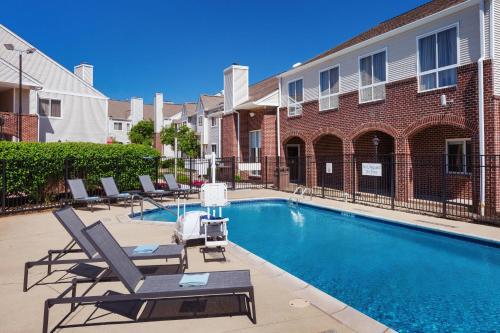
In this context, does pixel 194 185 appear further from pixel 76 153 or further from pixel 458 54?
pixel 458 54

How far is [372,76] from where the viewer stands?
16.9 meters

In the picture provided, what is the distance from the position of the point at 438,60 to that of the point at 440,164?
3.90 m

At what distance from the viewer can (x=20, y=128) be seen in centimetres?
2094

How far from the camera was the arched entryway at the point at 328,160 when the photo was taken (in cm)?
2080

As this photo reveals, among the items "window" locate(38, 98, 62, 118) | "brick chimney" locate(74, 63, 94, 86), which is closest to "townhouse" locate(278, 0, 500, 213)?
"window" locate(38, 98, 62, 118)

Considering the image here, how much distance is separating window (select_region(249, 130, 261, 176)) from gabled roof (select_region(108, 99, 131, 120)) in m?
34.5

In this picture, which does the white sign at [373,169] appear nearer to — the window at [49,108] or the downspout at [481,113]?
the downspout at [481,113]

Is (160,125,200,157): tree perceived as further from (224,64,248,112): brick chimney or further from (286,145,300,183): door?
(286,145,300,183): door

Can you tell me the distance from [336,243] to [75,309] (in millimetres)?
6938

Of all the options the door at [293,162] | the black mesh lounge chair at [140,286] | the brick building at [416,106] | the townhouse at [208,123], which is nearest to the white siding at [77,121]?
the townhouse at [208,123]

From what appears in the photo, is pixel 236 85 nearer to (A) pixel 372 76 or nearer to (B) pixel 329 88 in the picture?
(B) pixel 329 88

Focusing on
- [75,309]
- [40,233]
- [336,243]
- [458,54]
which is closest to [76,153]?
[40,233]

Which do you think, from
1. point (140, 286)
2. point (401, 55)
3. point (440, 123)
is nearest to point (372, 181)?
point (440, 123)

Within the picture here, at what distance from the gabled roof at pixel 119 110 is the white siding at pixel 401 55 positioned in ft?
131
